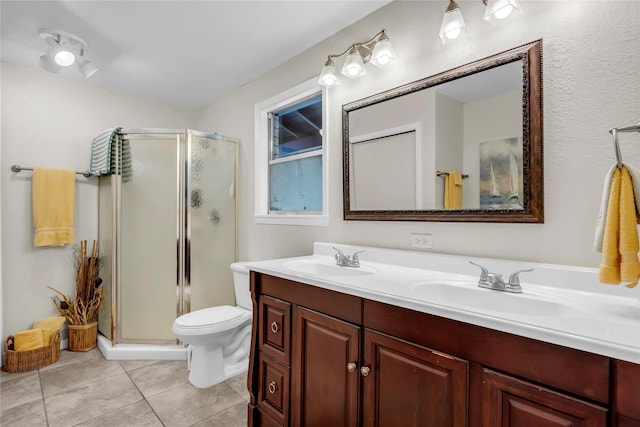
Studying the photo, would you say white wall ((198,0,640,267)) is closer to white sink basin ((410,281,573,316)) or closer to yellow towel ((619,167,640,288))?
white sink basin ((410,281,573,316))

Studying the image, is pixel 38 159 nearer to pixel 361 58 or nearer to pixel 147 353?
pixel 147 353

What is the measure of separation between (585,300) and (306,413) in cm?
117

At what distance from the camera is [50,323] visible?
2588 mm

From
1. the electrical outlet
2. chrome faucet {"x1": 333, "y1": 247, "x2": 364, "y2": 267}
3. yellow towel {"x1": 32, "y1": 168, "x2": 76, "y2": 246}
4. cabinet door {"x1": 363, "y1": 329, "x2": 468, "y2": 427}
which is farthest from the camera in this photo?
yellow towel {"x1": 32, "y1": 168, "x2": 76, "y2": 246}

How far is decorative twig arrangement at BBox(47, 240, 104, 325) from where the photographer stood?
270cm

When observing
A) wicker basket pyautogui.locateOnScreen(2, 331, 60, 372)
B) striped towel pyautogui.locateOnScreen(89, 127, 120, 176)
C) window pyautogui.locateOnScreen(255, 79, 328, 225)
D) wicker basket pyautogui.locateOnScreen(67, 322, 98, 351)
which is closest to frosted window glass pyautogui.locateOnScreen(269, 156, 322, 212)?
window pyautogui.locateOnScreen(255, 79, 328, 225)

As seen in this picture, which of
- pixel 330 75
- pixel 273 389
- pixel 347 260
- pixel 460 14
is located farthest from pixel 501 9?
pixel 273 389

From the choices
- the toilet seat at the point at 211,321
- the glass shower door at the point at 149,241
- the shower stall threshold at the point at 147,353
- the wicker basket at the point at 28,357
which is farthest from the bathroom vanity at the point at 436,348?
the wicker basket at the point at 28,357

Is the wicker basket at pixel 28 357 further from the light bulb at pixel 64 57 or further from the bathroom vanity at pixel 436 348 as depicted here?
the light bulb at pixel 64 57

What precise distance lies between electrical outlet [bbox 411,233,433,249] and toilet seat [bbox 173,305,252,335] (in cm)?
134

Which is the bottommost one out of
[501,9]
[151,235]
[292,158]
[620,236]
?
[151,235]

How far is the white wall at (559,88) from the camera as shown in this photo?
112 cm

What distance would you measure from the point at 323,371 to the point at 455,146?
3.88 feet

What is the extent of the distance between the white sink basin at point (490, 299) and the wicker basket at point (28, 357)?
111 inches
